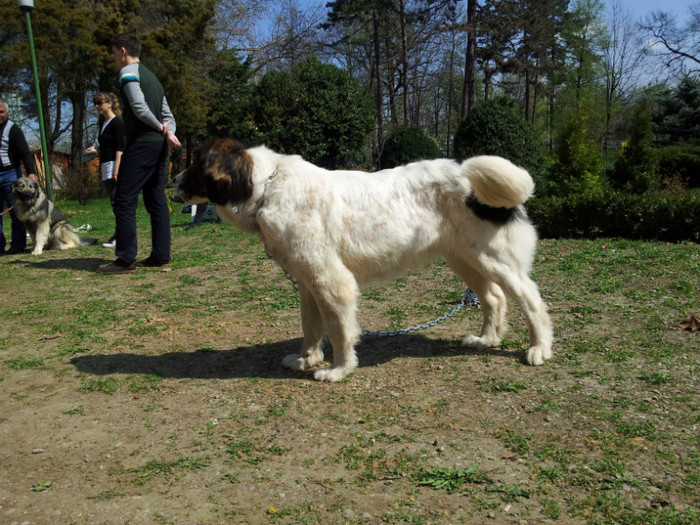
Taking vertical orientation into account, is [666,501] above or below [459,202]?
below

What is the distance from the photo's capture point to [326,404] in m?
3.76

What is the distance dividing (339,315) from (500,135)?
449 inches

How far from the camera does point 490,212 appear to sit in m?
4.15

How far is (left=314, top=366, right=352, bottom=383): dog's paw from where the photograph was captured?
4.12m

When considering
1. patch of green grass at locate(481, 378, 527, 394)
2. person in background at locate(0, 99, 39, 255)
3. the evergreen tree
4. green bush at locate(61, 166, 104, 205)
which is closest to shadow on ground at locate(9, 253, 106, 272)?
person in background at locate(0, 99, 39, 255)

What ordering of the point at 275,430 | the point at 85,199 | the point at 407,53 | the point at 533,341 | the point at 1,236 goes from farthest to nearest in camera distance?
the point at 407,53, the point at 85,199, the point at 1,236, the point at 533,341, the point at 275,430

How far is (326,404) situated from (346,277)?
923mm

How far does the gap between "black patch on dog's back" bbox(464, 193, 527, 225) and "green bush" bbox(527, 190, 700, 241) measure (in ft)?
19.9

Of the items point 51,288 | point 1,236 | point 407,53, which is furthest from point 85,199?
point 407,53

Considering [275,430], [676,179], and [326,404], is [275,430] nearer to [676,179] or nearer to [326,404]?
[326,404]

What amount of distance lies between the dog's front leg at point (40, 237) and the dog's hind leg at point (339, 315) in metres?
8.32

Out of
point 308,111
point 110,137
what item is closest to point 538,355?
point 110,137

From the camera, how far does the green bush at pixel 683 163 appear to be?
21375 mm

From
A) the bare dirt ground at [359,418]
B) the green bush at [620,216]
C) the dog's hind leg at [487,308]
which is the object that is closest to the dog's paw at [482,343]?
the dog's hind leg at [487,308]
